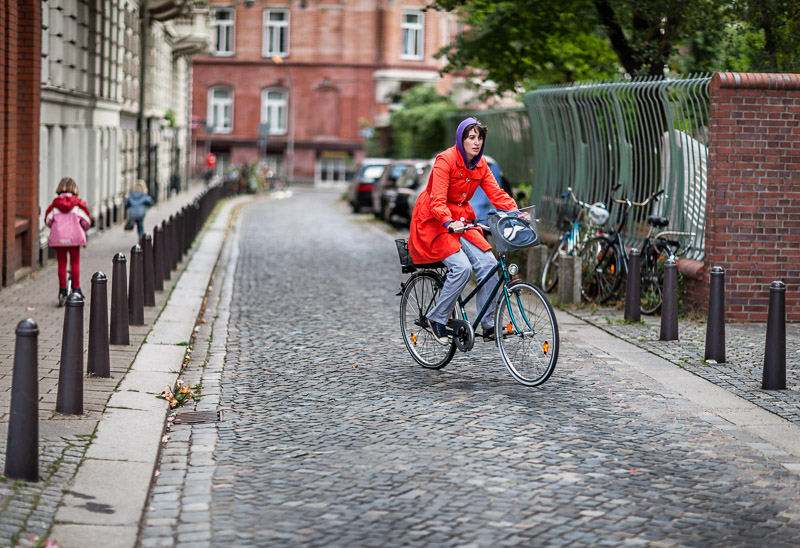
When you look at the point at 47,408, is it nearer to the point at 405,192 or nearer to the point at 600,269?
the point at 600,269

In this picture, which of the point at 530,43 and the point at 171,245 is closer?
the point at 171,245

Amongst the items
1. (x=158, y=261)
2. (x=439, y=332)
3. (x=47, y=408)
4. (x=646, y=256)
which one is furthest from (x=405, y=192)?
(x=47, y=408)

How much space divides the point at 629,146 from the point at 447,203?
6185 mm

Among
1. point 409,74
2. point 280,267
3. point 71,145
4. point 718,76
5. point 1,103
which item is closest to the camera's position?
point 718,76

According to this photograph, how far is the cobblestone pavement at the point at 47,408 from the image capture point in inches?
204

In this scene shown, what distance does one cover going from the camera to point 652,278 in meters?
12.4

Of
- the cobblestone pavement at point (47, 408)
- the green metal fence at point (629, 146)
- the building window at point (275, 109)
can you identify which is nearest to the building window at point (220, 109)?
the building window at point (275, 109)

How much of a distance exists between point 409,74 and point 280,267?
50.8 m

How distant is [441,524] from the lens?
203 inches

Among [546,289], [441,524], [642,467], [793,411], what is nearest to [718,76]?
[546,289]

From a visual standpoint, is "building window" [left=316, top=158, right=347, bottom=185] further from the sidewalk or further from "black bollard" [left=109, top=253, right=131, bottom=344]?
"black bollard" [left=109, top=253, right=131, bottom=344]

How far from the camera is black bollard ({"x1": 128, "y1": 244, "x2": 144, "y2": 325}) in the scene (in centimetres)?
1092

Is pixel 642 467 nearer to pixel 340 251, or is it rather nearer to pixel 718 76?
pixel 718 76

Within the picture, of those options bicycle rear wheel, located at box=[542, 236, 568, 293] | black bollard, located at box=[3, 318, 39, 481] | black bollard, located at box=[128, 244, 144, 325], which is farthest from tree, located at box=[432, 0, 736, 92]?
black bollard, located at box=[3, 318, 39, 481]
